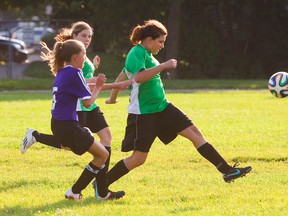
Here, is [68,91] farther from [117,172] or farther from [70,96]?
[117,172]

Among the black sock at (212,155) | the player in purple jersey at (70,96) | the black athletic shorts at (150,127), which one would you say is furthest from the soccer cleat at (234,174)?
the player in purple jersey at (70,96)

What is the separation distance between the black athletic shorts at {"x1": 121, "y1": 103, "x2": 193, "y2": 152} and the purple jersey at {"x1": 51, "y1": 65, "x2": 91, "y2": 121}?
780mm

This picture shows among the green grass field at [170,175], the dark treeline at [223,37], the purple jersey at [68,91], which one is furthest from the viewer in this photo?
the dark treeline at [223,37]

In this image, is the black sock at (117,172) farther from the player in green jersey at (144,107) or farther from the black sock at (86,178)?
the black sock at (86,178)

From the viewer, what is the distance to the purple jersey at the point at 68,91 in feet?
26.6

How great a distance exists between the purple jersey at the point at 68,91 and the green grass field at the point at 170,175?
839 mm

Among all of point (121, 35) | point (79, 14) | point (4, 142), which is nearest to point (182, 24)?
point (121, 35)

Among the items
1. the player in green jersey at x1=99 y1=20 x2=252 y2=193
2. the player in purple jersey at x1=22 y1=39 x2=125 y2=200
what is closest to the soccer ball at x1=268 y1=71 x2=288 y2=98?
the player in green jersey at x1=99 y1=20 x2=252 y2=193

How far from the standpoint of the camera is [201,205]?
7980 mm

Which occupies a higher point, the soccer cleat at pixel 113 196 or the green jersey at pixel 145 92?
the green jersey at pixel 145 92

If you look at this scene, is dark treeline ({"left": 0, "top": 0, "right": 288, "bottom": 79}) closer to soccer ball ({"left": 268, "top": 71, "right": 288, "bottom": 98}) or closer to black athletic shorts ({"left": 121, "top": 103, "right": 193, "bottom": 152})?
soccer ball ({"left": 268, "top": 71, "right": 288, "bottom": 98})

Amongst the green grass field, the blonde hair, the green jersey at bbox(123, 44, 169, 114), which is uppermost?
the blonde hair

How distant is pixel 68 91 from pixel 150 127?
1039 millimetres

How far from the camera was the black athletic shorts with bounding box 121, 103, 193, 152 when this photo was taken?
8742mm
